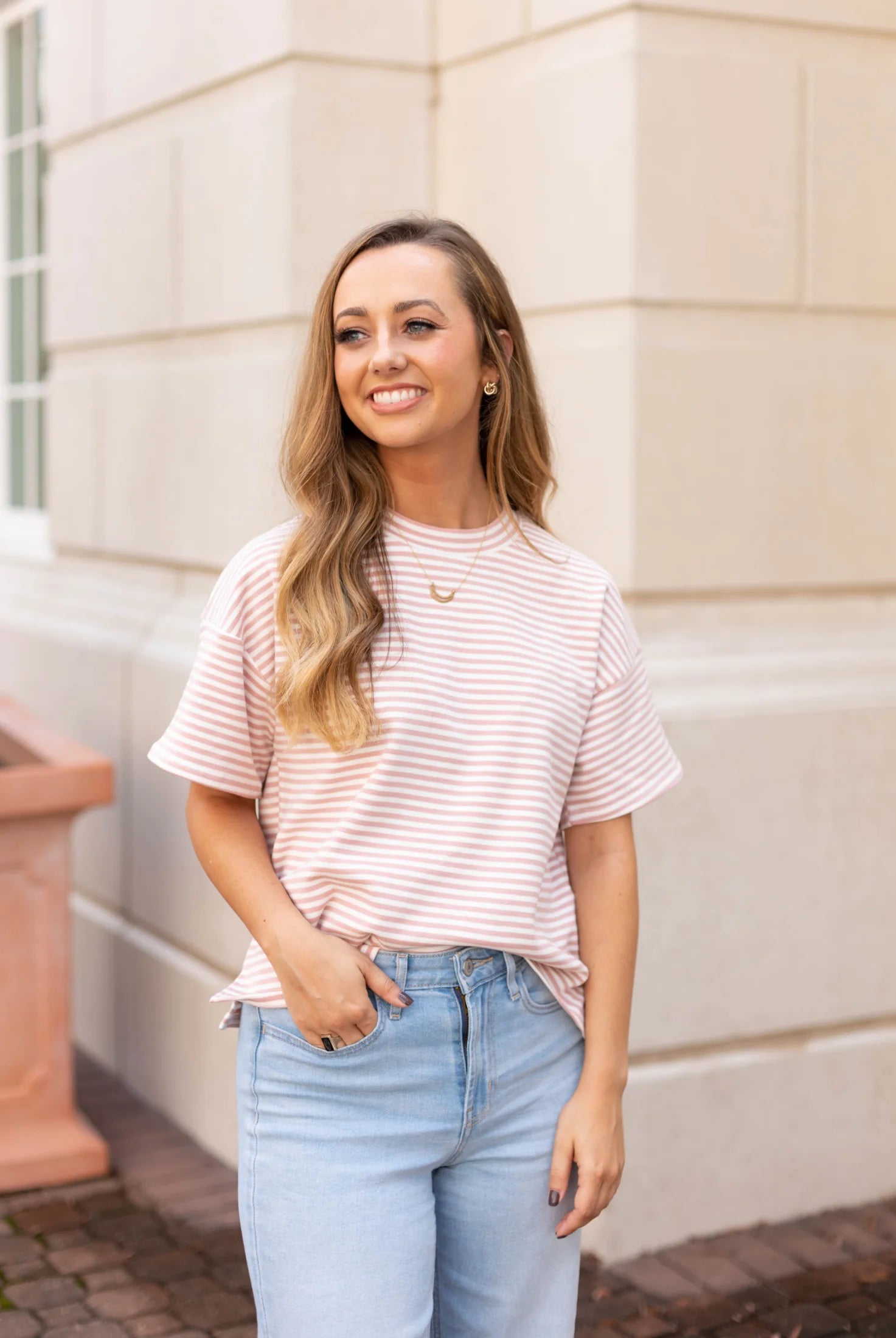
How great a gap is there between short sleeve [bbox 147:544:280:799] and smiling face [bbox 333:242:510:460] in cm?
23

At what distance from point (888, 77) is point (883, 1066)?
234 centimetres

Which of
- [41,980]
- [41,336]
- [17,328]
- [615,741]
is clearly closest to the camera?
[615,741]

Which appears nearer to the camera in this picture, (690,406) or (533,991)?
(533,991)

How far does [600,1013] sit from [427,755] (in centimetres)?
41

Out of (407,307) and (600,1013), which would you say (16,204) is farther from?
(600,1013)

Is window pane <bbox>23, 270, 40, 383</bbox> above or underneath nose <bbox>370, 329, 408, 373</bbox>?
above

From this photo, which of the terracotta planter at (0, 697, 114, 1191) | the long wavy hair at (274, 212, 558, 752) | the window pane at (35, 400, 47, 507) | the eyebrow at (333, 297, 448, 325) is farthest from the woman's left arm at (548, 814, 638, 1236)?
the window pane at (35, 400, 47, 507)

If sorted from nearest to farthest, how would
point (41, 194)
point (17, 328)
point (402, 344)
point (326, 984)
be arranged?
point (326, 984)
point (402, 344)
point (41, 194)
point (17, 328)

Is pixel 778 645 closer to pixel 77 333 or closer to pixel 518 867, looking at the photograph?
pixel 518 867

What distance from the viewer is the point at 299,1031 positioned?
189 cm

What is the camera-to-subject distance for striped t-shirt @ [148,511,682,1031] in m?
1.87

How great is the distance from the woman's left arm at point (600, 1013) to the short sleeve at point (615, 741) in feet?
0.11

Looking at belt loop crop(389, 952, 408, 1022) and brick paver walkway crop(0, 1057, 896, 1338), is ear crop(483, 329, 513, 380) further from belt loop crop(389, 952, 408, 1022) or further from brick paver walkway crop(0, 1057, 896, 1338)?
brick paver walkway crop(0, 1057, 896, 1338)

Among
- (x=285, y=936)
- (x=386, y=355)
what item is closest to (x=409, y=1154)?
(x=285, y=936)
